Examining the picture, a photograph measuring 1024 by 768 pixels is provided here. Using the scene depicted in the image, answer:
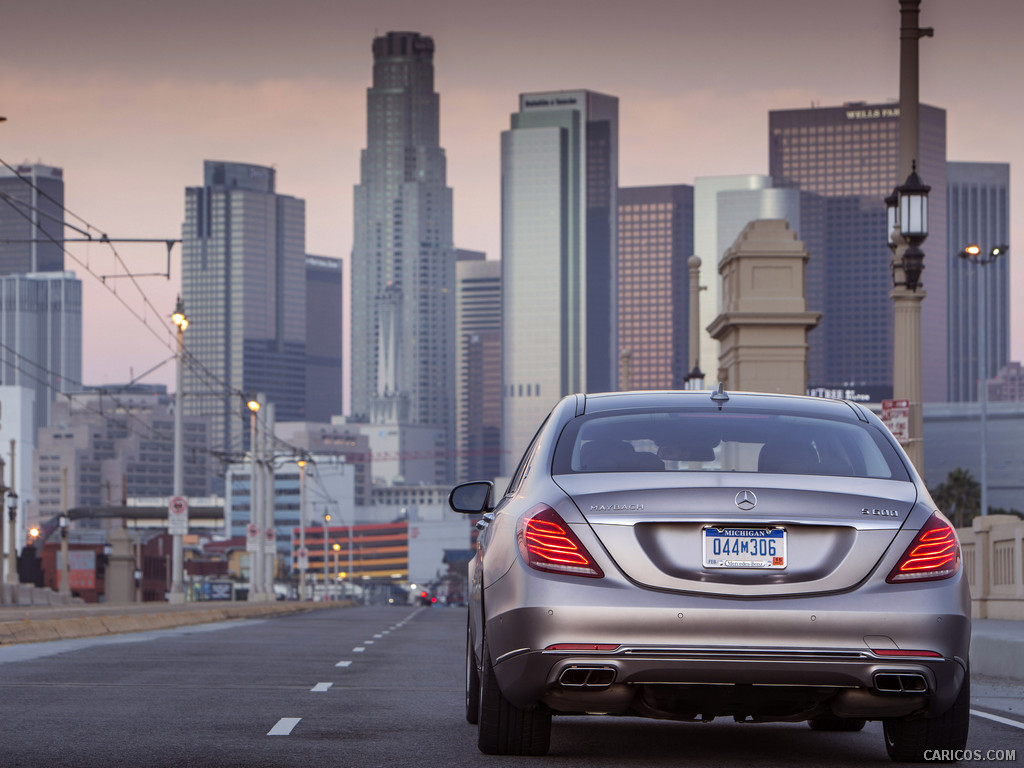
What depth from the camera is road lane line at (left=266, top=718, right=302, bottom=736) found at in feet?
29.7

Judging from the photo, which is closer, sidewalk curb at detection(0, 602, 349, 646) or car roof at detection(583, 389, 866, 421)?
car roof at detection(583, 389, 866, 421)

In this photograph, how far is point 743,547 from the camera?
22.6ft

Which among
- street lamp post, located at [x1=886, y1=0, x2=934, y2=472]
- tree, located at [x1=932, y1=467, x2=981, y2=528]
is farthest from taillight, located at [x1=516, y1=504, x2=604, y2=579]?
tree, located at [x1=932, y1=467, x2=981, y2=528]

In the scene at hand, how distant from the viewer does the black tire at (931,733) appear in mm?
7426

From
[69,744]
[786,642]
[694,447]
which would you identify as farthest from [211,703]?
[786,642]

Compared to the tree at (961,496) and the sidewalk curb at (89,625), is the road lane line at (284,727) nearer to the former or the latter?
the sidewalk curb at (89,625)

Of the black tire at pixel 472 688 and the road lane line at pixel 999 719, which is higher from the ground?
the black tire at pixel 472 688

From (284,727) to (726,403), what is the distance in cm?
312

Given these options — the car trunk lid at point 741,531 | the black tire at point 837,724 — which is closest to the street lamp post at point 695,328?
the black tire at point 837,724

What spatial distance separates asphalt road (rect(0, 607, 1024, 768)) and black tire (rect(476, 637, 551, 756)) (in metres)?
0.08

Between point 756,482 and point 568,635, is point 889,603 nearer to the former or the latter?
point 756,482

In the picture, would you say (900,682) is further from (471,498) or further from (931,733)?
(471,498)

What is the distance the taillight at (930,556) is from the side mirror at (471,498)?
268 cm

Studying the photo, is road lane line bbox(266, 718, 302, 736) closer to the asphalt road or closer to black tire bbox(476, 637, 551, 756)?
the asphalt road
